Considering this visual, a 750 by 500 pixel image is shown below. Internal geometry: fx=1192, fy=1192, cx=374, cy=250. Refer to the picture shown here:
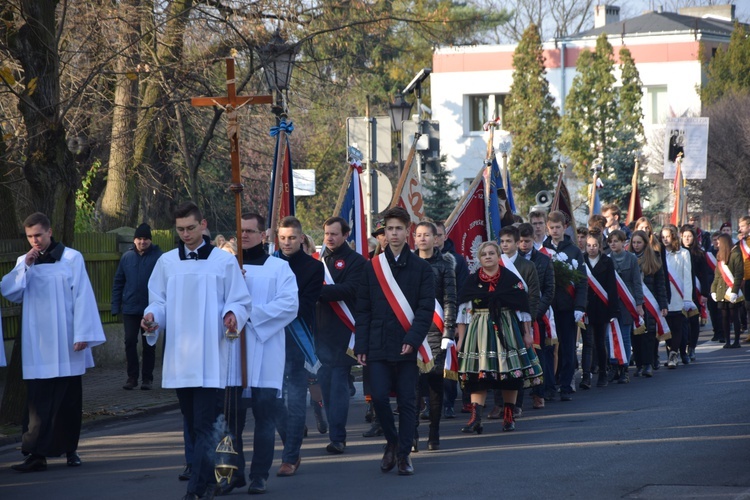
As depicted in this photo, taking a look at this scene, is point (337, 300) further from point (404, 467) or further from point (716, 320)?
point (716, 320)

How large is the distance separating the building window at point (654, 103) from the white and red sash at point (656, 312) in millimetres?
36115

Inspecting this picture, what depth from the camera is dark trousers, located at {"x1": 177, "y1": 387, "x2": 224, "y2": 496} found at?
752 cm

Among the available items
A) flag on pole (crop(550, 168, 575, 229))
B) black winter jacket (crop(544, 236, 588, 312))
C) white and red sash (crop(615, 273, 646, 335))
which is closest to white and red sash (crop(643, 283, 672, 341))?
white and red sash (crop(615, 273, 646, 335))

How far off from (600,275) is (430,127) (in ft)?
20.5

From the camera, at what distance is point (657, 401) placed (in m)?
12.6

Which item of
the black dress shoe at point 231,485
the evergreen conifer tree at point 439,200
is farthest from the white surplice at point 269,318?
→ the evergreen conifer tree at point 439,200

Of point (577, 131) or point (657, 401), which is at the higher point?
point (577, 131)

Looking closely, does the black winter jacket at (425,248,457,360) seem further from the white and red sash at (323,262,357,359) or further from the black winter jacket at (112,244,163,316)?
the black winter jacket at (112,244,163,316)

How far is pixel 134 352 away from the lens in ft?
49.3

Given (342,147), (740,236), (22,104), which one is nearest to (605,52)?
(342,147)

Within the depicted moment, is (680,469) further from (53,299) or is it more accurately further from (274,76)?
(274,76)

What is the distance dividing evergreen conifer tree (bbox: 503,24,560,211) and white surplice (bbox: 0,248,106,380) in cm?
3775

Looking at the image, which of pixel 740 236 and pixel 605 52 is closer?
pixel 740 236

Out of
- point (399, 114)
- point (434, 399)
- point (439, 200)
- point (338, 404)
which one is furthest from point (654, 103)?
point (338, 404)
